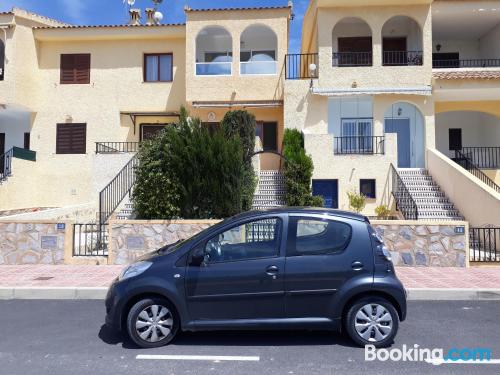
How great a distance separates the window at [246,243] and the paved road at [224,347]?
44.1 inches

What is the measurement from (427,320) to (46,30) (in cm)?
2016

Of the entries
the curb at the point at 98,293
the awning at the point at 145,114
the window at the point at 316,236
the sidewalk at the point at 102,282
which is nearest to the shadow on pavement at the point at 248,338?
the window at the point at 316,236

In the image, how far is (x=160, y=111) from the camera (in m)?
18.8

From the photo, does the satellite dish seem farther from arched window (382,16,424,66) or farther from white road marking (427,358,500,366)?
white road marking (427,358,500,366)

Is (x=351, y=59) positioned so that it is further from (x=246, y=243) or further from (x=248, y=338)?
(x=248, y=338)

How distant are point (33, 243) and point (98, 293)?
364 cm

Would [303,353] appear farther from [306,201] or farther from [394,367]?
[306,201]

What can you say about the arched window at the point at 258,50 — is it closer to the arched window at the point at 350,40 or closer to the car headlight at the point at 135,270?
the arched window at the point at 350,40

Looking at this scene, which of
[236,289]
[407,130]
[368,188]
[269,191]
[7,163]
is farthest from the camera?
[7,163]

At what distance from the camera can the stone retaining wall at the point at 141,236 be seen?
964 centimetres

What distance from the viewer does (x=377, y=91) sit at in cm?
1616

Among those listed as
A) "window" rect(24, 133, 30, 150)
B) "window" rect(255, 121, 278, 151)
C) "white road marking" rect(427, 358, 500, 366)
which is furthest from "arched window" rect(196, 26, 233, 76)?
"white road marking" rect(427, 358, 500, 366)

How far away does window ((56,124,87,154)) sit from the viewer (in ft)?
62.0

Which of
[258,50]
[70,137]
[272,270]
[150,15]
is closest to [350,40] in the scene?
[258,50]
